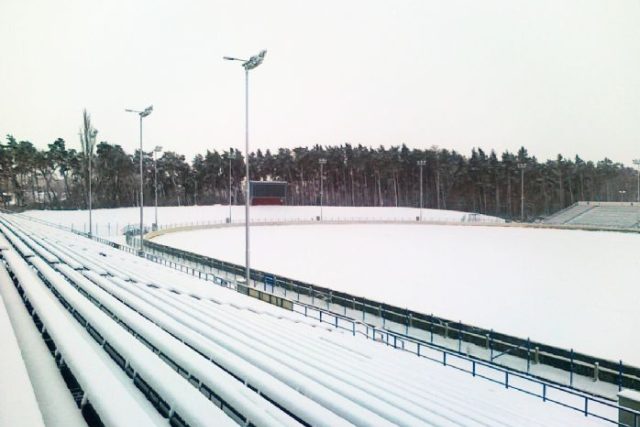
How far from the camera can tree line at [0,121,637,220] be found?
4222 inches

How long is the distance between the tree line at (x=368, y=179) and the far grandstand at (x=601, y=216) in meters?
21.2

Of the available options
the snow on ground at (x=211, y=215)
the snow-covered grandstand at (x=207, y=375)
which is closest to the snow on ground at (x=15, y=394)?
the snow-covered grandstand at (x=207, y=375)

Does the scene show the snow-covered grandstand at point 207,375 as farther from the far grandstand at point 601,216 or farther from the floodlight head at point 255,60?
the far grandstand at point 601,216

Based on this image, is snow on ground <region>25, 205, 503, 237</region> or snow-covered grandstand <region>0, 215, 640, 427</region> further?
snow on ground <region>25, 205, 503, 237</region>

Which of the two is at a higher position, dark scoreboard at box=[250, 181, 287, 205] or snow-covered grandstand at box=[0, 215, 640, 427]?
dark scoreboard at box=[250, 181, 287, 205]

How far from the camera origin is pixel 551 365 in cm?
1220

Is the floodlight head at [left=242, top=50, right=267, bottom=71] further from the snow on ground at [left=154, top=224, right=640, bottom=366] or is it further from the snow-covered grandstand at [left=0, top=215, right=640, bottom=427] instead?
the snow-covered grandstand at [left=0, top=215, right=640, bottom=427]

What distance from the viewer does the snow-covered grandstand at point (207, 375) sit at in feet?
15.4

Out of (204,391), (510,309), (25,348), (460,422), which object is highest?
(25,348)

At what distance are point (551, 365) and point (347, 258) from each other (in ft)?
74.4


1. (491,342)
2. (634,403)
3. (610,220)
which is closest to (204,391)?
(634,403)

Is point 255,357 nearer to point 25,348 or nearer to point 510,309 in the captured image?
point 25,348

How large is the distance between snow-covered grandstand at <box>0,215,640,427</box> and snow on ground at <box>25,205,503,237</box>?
50616 millimetres

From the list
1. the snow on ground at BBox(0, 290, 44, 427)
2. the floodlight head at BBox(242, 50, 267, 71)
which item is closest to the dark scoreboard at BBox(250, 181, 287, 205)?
the floodlight head at BBox(242, 50, 267, 71)
